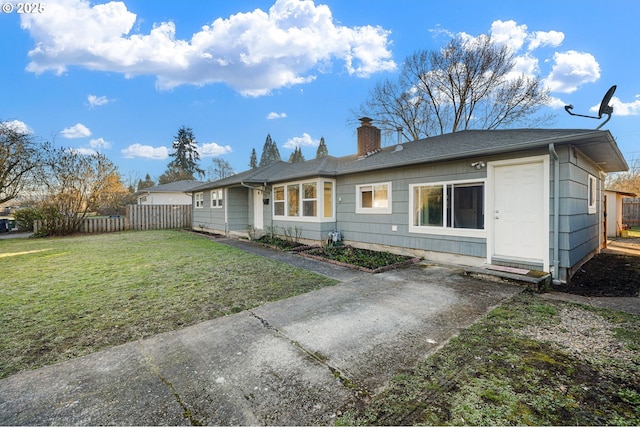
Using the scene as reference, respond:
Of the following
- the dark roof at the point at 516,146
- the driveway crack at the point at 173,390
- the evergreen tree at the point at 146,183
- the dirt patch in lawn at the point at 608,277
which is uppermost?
the evergreen tree at the point at 146,183

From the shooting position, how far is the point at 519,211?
5.29m

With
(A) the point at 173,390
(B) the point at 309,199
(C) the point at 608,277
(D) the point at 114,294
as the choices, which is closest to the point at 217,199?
(B) the point at 309,199

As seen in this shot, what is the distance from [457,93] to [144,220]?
799 inches

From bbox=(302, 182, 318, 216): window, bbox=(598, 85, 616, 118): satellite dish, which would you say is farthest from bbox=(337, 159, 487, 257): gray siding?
bbox=(598, 85, 616, 118): satellite dish

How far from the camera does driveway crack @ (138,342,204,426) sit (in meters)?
1.76

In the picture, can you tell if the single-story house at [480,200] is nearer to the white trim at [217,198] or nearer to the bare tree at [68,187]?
the white trim at [217,198]

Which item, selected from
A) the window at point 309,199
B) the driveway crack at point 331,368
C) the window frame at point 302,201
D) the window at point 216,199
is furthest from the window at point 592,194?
the window at point 216,199

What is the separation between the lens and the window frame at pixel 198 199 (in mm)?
15148

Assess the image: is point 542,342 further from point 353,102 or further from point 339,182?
point 353,102

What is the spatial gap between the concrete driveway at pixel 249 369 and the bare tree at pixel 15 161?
1669 cm

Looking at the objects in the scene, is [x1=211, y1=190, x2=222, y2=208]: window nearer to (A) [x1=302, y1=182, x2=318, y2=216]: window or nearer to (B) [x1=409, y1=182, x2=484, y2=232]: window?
(A) [x1=302, y1=182, x2=318, y2=216]: window

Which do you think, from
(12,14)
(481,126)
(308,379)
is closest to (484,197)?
(308,379)

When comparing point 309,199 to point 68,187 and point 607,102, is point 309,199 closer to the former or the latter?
point 607,102

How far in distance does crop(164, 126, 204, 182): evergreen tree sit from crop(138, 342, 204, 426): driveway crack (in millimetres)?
39994
